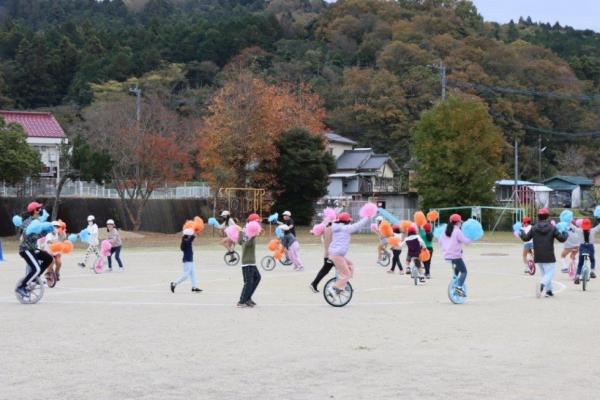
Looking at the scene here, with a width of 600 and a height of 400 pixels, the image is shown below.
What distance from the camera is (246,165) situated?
5491cm

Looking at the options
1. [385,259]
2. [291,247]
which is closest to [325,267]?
[291,247]

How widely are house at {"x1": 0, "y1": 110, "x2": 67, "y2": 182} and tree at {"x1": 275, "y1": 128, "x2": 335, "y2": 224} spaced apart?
51.6 ft

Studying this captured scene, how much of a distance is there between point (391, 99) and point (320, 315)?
59.5 metres

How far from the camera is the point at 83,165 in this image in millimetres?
48406

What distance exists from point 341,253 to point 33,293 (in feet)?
19.7

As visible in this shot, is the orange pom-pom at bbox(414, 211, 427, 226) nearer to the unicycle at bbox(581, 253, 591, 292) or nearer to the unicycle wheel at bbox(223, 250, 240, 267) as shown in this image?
the unicycle at bbox(581, 253, 591, 292)

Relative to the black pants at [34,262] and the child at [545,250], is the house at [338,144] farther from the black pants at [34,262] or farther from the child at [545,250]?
the black pants at [34,262]

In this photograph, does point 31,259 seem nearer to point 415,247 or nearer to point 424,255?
point 415,247

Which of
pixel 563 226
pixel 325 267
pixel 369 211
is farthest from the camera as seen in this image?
pixel 563 226

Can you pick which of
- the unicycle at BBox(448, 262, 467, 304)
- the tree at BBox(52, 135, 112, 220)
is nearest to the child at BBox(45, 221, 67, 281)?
the unicycle at BBox(448, 262, 467, 304)

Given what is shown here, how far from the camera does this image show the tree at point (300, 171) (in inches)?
2144

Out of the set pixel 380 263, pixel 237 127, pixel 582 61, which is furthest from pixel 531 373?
pixel 582 61

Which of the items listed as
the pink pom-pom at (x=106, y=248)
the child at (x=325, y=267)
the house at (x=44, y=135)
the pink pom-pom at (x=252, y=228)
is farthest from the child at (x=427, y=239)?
the house at (x=44, y=135)

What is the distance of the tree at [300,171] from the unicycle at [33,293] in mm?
39148
